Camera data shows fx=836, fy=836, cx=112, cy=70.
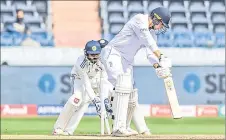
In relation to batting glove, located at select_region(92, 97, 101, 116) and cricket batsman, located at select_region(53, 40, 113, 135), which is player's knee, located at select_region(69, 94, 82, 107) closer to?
cricket batsman, located at select_region(53, 40, 113, 135)

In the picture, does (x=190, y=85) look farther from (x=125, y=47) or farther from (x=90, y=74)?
(x=125, y=47)

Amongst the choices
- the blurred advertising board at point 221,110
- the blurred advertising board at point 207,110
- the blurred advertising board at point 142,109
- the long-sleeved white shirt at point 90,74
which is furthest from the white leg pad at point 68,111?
the blurred advertising board at point 221,110

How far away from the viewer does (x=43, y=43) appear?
21.5 meters

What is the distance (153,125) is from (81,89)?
6264mm

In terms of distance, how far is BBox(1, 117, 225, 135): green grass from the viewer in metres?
14.8

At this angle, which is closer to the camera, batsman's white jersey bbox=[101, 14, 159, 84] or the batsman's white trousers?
batsman's white jersey bbox=[101, 14, 159, 84]

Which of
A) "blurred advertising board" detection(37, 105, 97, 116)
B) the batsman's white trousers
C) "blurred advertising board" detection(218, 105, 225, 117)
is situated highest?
the batsman's white trousers

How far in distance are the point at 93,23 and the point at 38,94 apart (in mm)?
4401

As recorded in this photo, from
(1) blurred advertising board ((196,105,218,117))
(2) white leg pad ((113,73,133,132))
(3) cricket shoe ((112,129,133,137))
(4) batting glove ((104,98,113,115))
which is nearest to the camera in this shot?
(3) cricket shoe ((112,129,133,137))

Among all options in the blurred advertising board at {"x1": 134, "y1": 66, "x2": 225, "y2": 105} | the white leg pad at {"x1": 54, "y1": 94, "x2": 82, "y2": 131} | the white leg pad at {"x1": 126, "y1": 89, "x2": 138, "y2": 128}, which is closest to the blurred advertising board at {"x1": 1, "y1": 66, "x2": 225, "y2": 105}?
the blurred advertising board at {"x1": 134, "y1": 66, "x2": 225, "y2": 105}

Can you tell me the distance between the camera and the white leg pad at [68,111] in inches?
429

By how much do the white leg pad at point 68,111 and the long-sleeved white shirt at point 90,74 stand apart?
0.26 meters

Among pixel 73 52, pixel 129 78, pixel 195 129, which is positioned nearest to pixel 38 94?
pixel 73 52

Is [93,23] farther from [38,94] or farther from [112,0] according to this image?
[38,94]
